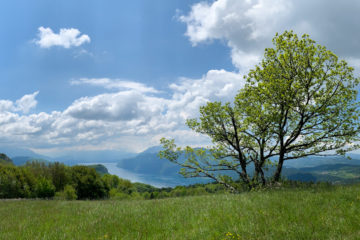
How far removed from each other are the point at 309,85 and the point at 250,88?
4.43 m

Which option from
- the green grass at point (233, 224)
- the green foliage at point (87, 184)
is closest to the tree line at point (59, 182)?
the green foliage at point (87, 184)

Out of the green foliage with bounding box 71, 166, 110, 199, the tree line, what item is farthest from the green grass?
the green foliage with bounding box 71, 166, 110, 199

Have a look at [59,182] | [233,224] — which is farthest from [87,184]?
[233,224]

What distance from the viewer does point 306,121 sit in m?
17.7

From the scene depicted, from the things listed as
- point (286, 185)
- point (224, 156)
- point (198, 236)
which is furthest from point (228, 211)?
point (224, 156)

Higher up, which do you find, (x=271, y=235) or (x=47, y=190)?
(x=271, y=235)

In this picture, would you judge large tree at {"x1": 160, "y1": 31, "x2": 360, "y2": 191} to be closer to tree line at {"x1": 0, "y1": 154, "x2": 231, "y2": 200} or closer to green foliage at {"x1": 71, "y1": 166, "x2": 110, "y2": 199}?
tree line at {"x1": 0, "y1": 154, "x2": 231, "y2": 200}

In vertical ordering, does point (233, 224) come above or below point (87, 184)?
above

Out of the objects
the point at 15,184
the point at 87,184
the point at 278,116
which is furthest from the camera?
the point at 87,184

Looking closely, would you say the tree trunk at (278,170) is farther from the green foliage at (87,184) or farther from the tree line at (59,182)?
Result: the green foliage at (87,184)

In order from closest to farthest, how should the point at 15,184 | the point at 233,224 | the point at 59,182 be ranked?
the point at 233,224
the point at 15,184
the point at 59,182

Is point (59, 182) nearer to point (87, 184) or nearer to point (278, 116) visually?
point (87, 184)

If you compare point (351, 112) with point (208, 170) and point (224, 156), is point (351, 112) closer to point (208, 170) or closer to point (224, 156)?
point (224, 156)

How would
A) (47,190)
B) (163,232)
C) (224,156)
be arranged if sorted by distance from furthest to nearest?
(47,190)
(224,156)
(163,232)
